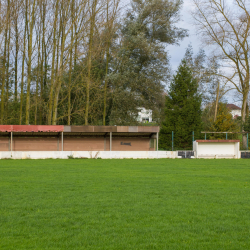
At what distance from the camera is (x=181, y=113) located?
36562 mm

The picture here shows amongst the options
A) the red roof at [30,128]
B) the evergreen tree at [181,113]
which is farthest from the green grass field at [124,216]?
the evergreen tree at [181,113]

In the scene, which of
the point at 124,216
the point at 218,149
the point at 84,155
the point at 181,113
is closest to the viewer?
the point at 124,216

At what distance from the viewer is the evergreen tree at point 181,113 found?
35062 millimetres

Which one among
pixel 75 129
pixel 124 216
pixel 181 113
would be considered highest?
pixel 181 113

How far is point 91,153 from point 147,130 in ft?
17.6

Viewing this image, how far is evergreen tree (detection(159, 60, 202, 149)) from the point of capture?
35062 millimetres

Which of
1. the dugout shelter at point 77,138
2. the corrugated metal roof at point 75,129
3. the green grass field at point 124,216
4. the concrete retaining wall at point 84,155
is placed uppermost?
the corrugated metal roof at point 75,129

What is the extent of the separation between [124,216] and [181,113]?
29.9m

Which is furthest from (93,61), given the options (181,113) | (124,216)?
(124,216)

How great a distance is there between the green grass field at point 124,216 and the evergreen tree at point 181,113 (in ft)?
74.7

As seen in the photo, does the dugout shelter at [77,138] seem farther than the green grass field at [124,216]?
Yes

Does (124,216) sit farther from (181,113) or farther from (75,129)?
(181,113)

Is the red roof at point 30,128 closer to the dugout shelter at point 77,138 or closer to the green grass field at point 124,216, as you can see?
the dugout shelter at point 77,138

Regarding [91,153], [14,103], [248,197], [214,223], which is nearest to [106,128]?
[91,153]
